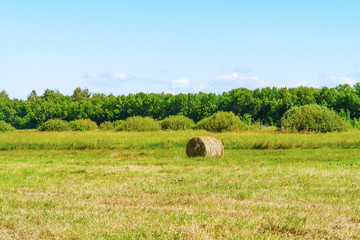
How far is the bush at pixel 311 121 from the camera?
52.3 m

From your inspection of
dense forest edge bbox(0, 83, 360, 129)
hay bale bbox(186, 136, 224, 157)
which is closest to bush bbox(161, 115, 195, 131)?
dense forest edge bbox(0, 83, 360, 129)

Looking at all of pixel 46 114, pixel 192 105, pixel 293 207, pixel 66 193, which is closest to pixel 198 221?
pixel 293 207

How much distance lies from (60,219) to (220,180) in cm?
727

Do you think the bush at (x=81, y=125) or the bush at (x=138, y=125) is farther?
the bush at (x=81, y=125)

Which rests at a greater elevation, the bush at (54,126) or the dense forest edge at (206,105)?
the dense forest edge at (206,105)

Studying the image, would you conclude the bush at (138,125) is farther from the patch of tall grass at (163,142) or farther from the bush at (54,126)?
the patch of tall grass at (163,142)

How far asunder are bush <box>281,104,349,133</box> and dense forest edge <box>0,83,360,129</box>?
19014 millimetres

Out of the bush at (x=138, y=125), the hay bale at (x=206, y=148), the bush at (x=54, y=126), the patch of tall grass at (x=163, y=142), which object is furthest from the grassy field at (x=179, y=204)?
the bush at (x=54, y=126)

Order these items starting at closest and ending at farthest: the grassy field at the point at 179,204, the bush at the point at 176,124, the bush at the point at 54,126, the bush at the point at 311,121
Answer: the grassy field at the point at 179,204, the bush at the point at 311,121, the bush at the point at 176,124, the bush at the point at 54,126

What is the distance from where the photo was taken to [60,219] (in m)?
7.89

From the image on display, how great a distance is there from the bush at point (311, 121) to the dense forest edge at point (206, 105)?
62.4ft

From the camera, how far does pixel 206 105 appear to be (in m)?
86.5

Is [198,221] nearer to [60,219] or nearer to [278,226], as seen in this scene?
[278,226]

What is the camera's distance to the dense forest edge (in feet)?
260
